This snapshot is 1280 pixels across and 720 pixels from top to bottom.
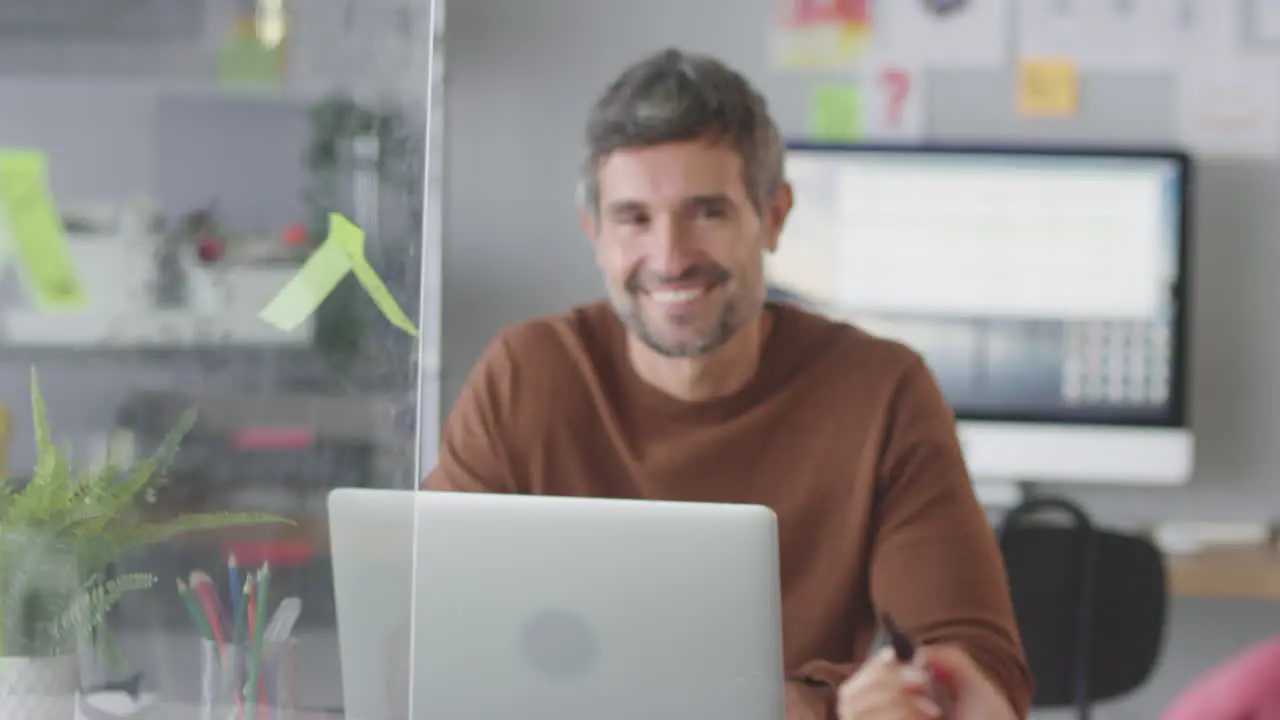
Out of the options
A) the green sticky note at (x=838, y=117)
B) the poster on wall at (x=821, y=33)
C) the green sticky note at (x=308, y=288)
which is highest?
the poster on wall at (x=821, y=33)

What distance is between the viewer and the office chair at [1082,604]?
2289 millimetres

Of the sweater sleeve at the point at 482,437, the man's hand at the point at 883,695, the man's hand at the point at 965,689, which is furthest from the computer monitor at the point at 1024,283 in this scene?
the man's hand at the point at 883,695

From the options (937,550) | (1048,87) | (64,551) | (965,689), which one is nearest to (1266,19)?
(1048,87)

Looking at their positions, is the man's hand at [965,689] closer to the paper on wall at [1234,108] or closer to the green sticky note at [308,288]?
the green sticky note at [308,288]

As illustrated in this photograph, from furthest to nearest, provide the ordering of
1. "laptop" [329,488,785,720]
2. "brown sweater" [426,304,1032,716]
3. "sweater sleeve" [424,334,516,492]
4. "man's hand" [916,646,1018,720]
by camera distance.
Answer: "sweater sleeve" [424,334,516,492], "brown sweater" [426,304,1032,716], "man's hand" [916,646,1018,720], "laptop" [329,488,785,720]

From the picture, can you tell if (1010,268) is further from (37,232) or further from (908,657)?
(37,232)

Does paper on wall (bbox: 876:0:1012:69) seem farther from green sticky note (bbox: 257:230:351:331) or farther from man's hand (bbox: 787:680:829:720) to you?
green sticky note (bbox: 257:230:351:331)

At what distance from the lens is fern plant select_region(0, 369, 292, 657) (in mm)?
667

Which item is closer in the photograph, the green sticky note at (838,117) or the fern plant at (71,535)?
the fern plant at (71,535)

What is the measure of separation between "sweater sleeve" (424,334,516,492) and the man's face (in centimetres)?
15

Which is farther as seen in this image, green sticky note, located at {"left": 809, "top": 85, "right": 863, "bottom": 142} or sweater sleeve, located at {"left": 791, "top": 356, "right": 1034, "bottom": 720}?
green sticky note, located at {"left": 809, "top": 85, "right": 863, "bottom": 142}

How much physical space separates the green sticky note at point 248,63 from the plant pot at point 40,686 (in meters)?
0.28

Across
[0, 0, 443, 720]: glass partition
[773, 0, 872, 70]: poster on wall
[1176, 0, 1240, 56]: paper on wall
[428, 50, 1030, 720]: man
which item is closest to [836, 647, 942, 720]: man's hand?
[428, 50, 1030, 720]: man

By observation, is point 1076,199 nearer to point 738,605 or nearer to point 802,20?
point 802,20
